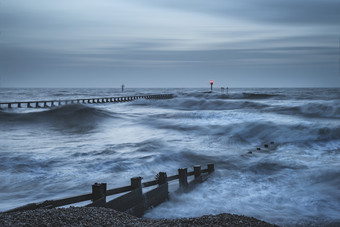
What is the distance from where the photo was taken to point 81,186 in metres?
10.1

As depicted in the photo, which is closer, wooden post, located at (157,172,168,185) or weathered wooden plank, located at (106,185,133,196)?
weathered wooden plank, located at (106,185,133,196)

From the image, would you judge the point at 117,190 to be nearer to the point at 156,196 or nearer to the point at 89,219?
the point at 89,219

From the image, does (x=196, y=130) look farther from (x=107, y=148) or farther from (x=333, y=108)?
(x=333, y=108)

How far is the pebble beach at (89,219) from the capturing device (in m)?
4.44

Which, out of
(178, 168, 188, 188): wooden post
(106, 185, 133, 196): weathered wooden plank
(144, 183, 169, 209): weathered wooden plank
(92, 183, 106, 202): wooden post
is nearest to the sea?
(144, 183, 169, 209): weathered wooden plank

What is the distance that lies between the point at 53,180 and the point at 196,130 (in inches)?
548

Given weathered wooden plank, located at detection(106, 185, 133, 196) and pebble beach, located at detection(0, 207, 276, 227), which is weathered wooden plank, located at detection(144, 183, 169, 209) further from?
pebble beach, located at detection(0, 207, 276, 227)

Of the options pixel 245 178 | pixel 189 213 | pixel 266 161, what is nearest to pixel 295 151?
pixel 266 161

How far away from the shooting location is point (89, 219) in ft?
15.5

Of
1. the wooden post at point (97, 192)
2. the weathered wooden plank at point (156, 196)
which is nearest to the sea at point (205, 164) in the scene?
the weathered wooden plank at point (156, 196)

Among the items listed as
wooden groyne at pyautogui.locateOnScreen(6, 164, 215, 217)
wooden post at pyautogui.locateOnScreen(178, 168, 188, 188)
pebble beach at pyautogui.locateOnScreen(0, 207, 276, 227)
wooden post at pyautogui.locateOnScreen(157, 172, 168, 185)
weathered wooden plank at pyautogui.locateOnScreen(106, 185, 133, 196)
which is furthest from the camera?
wooden post at pyautogui.locateOnScreen(178, 168, 188, 188)

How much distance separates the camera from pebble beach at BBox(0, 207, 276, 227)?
4441 millimetres

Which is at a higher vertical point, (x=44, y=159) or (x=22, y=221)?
(x=22, y=221)

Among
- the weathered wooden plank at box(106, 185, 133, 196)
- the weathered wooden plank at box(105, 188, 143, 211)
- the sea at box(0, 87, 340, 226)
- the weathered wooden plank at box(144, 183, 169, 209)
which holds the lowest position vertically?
the sea at box(0, 87, 340, 226)
